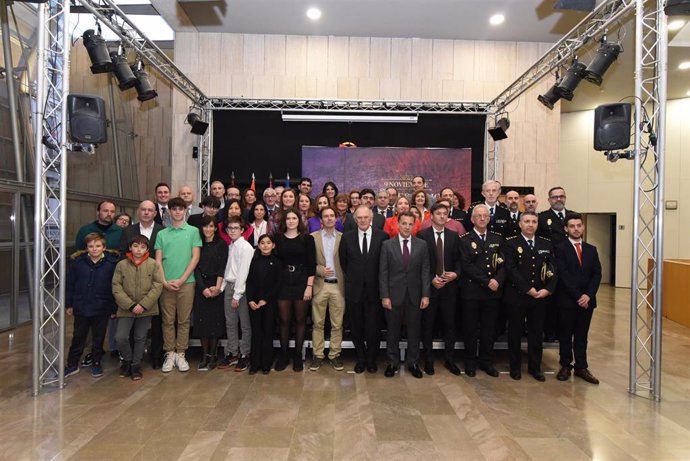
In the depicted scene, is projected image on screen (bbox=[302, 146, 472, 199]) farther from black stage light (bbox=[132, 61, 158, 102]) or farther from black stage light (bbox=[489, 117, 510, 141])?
black stage light (bbox=[132, 61, 158, 102])

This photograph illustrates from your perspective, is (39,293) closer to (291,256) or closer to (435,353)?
(291,256)

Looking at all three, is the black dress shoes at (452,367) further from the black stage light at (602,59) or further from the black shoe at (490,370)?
the black stage light at (602,59)

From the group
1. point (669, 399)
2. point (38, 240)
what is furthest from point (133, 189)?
point (669, 399)

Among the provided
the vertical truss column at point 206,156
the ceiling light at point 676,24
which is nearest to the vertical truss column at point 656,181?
the ceiling light at point 676,24

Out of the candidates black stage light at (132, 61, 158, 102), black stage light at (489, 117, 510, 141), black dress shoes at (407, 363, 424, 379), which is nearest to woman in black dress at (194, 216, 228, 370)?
black dress shoes at (407, 363, 424, 379)

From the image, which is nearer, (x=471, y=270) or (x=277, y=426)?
(x=277, y=426)

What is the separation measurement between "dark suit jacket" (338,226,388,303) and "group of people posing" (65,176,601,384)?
10 millimetres

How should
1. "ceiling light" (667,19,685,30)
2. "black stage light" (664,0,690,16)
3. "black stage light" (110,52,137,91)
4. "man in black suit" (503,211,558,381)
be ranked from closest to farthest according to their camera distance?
"black stage light" (664,0,690,16) → "man in black suit" (503,211,558,381) → "black stage light" (110,52,137,91) → "ceiling light" (667,19,685,30)

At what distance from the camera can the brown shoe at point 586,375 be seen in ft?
13.3

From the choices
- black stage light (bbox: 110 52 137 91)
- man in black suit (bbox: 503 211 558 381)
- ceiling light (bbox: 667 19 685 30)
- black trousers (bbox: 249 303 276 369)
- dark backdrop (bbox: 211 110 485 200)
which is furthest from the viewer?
dark backdrop (bbox: 211 110 485 200)

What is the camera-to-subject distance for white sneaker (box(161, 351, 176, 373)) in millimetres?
4195

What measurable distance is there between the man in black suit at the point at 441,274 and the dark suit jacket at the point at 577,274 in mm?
951

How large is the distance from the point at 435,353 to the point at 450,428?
71.0 inches

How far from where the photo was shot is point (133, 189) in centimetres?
898
